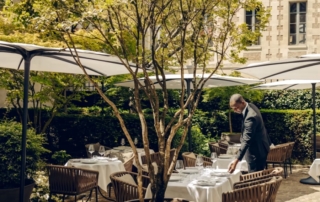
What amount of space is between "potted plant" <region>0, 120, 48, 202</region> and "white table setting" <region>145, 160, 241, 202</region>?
1.86 m

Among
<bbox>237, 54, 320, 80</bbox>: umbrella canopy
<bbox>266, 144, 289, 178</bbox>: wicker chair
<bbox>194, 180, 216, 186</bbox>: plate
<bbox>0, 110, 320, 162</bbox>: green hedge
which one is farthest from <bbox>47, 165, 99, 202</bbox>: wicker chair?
<bbox>0, 110, 320, 162</bbox>: green hedge

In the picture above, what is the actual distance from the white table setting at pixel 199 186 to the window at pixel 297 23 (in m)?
21.3

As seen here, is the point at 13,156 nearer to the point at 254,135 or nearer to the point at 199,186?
the point at 199,186

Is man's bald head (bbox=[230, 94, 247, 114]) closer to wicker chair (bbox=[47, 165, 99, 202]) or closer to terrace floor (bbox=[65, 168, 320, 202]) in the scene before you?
wicker chair (bbox=[47, 165, 99, 202])

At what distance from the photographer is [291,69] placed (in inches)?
329

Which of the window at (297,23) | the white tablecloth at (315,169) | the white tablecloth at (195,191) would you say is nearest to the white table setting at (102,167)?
the white tablecloth at (195,191)

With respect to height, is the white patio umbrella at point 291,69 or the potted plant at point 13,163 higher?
the white patio umbrella at point 291,69

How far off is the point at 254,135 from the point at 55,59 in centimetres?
324

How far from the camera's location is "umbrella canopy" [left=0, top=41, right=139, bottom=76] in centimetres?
606

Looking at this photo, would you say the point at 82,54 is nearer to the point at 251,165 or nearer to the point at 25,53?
the point at 25,53

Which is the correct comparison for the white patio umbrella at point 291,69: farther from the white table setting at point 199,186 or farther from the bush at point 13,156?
the bush at point 13,156

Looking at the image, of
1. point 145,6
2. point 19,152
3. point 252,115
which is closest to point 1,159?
point 19,152

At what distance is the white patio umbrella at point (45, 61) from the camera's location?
20.0 ft

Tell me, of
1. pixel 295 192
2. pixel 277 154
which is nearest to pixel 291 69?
pixel 295 192
